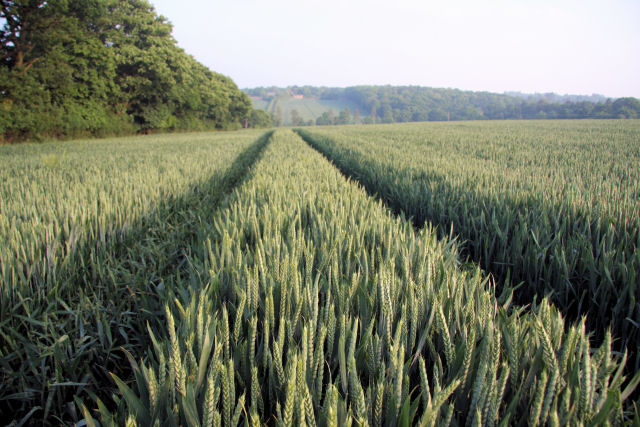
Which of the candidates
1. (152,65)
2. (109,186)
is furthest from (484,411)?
(152,65)

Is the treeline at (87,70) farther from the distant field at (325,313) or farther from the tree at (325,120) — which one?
the tree at (325,120)

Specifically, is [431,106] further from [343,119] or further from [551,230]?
[551,230]

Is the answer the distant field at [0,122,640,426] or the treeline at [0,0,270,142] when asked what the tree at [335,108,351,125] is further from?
the distant field at [0,122,640,426]

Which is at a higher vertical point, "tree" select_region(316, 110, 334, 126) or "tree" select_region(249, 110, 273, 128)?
A: "tree" select_region(316, 110, 334, 126)

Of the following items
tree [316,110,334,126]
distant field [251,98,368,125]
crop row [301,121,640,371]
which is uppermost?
distant field [251,98,368,125]

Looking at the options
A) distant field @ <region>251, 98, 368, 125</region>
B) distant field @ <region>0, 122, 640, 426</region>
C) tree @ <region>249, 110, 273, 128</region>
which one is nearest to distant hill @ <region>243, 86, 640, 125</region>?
distant field @ <region>251, 98, 368, 125</region>

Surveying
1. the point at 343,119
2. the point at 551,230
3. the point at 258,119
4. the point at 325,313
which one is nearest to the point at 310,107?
the point at 343,119

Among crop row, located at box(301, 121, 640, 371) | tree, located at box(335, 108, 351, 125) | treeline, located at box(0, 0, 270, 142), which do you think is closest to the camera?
crop row, located at box(301, 121, 640, 371)

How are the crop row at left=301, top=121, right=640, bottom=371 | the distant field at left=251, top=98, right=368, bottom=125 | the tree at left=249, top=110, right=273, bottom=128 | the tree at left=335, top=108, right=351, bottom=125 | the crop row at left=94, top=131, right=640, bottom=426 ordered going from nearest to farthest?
1. the crop row at left=94, top=131, right=640, bottom=426
2. the crop row at left=301, top=121, right=640, bottom=371
3. the tree at left=249, top=110, right=273, bottom=128
4. the tree at left=335, top=108, right=351, bottom=125
5. the distant field at left=251, top=98, right=368, bottom=125

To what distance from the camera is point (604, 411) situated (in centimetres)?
58

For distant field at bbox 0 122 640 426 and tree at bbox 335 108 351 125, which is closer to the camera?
distant field at bbox 0 122 640 426

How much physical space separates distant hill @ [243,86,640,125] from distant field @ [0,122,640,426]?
230ft

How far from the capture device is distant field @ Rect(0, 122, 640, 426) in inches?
27.2

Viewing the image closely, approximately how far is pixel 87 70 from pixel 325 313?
28382 millimetres
